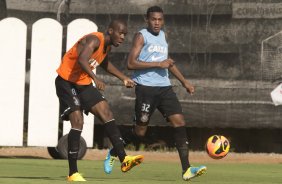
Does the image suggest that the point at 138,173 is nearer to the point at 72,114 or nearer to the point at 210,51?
the point at 72,114

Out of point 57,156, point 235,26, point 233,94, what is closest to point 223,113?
point 233,94

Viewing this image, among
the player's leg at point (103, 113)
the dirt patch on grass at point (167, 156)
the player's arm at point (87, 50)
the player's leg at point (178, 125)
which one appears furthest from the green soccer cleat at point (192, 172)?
the dirt patch on grass at point (167, 156)

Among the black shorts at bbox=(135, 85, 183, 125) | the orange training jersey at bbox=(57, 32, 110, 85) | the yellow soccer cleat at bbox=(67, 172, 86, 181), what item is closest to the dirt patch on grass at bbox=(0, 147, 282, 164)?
the black shorts at bbox=(135, 85, 183, 125)

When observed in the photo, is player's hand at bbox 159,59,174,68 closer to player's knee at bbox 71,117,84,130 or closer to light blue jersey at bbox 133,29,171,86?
light blue jersey at bbox 133,29,171,86

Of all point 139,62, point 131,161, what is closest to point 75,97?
point 131,161

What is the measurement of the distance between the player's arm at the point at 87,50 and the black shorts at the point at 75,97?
0.37 meters

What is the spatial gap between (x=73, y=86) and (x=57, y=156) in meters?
4.38

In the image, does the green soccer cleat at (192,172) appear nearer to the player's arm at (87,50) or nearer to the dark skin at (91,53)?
the dark skin at (91,53)

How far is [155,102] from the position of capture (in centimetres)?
1183

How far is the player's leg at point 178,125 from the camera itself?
36.4ft

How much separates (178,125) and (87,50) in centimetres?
154

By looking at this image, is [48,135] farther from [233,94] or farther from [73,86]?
[73,86]

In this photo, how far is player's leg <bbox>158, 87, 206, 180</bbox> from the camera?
11.1 m

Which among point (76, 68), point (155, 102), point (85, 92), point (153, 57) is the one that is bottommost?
point (155, 102)
